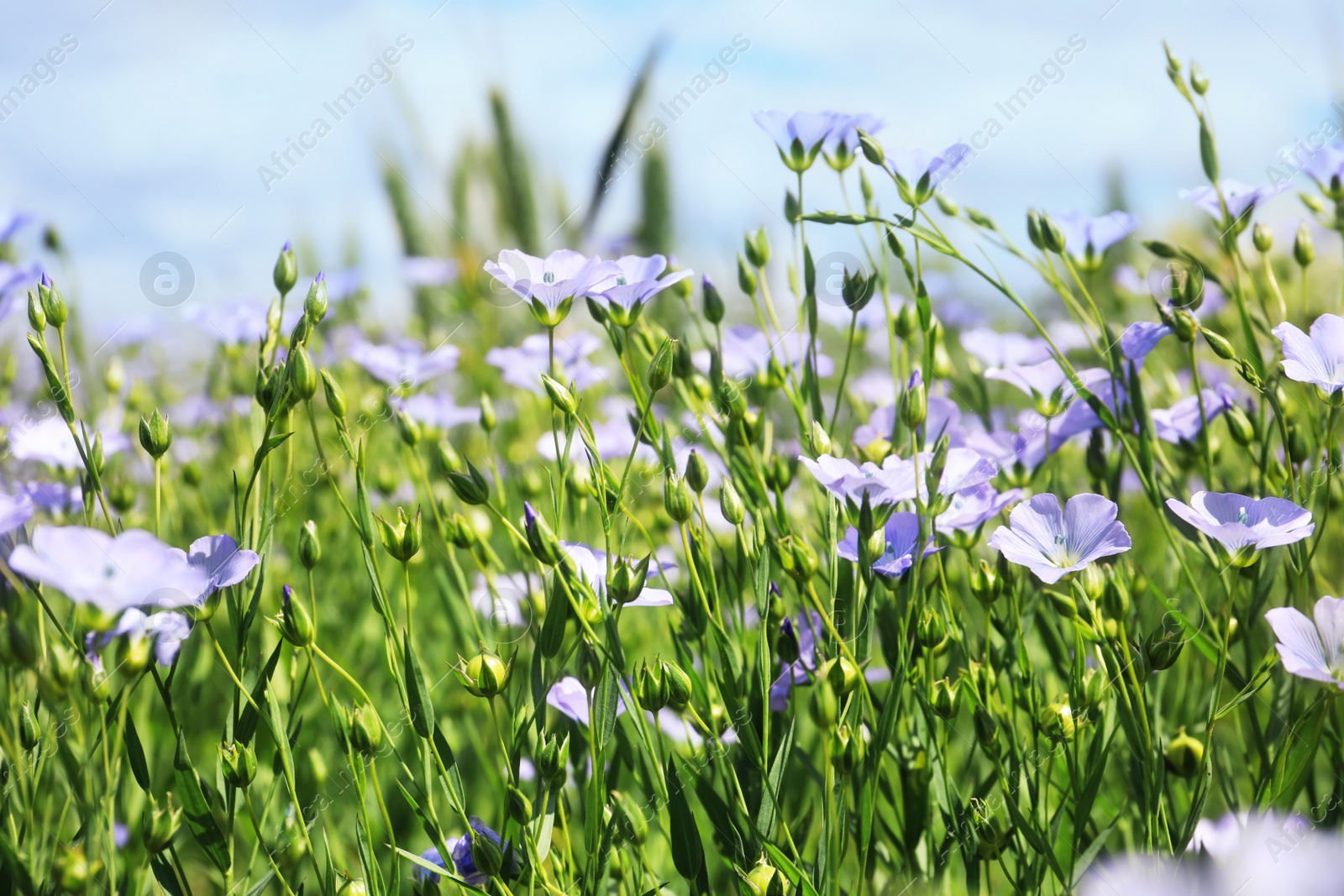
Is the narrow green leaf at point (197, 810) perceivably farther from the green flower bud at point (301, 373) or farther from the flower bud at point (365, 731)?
the green flower bud at point (301, 373)

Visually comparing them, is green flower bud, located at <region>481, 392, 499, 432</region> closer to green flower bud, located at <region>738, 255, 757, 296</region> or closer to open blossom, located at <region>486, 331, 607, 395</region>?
open blossom, located at <region>486, 331, 607, 395</region>

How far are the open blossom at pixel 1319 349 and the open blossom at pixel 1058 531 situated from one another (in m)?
0.17

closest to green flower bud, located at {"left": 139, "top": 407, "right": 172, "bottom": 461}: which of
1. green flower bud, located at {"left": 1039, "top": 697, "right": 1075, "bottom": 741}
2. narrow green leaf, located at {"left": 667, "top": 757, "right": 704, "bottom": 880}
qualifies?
narrow green leaf, located at {"left": 667, "top": 757, "right": 704, "bottom": 880}

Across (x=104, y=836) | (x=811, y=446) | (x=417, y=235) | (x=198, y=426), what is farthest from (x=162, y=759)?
(x=417, y=235)

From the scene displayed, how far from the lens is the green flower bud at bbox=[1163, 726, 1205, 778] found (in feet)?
2.10

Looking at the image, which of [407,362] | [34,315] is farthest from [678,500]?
[407,362]

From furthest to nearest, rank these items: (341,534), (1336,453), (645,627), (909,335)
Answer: (341,534) → (645,627) → (909,335) → (1336,453)

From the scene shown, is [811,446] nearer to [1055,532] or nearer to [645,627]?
[1055,532]

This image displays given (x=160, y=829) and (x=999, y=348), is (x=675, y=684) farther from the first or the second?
(x=999, y=348)

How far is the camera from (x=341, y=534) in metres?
1.51

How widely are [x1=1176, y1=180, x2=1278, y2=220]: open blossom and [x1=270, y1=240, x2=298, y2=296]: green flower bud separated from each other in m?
0.87

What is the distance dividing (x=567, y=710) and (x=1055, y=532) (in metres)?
0.39

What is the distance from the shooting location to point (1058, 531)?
66cm

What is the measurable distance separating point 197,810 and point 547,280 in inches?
17.8
